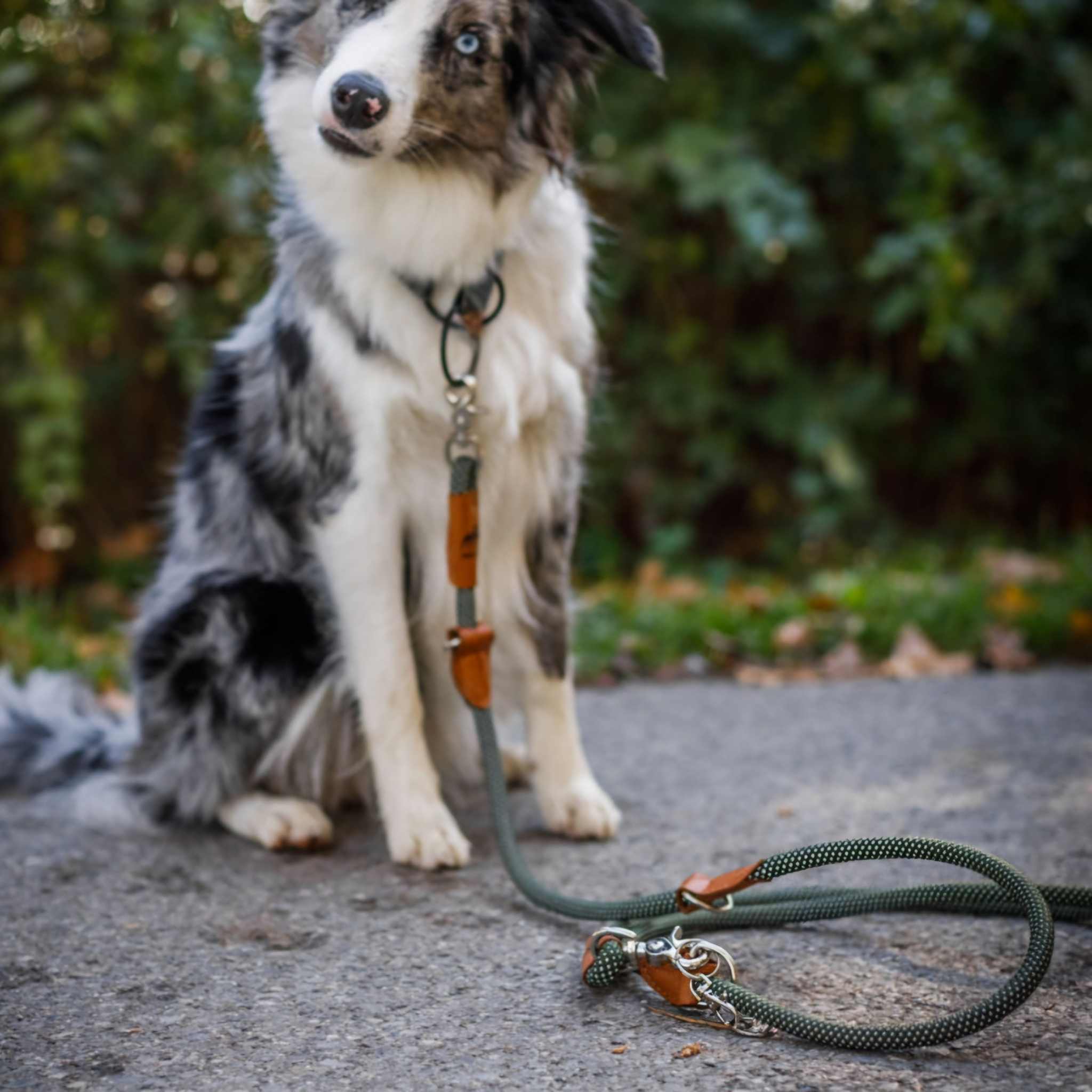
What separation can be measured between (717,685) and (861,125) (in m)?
2.84

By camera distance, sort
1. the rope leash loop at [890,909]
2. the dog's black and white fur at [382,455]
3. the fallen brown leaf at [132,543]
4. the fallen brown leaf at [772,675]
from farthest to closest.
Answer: the fallen brown leaf at [132,543] < the fallen brown leaf at [772,675] < the dog's black and white fur at [382,455] < the rope leash loop at [890,909]

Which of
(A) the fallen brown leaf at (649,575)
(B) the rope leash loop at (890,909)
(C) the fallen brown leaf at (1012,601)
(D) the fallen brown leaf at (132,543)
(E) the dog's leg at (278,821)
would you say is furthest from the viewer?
(D) the fallen brown leaf at (132,543)

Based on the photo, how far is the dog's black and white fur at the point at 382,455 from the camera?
2193 mm

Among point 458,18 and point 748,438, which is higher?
point 458,18

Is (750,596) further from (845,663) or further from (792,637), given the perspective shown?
(845,663)

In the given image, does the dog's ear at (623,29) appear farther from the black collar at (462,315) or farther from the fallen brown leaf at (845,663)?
the fallen brown leaf at (845,663)

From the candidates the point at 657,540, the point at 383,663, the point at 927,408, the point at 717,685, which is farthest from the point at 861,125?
the point at 383,663

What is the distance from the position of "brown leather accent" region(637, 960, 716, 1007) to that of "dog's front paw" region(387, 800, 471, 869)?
2.13ft

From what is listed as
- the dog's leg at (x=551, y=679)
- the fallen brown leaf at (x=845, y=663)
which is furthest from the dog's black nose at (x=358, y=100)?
the fallen brown leaf at (x=845, y=663)

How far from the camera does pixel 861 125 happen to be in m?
5.25

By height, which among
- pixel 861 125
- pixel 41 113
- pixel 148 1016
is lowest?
pixel 148 1016

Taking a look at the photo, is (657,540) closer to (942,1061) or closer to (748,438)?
(748,438)

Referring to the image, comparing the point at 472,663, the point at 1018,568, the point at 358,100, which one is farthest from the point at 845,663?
the point at 358,100

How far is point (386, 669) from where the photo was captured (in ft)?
7.55
